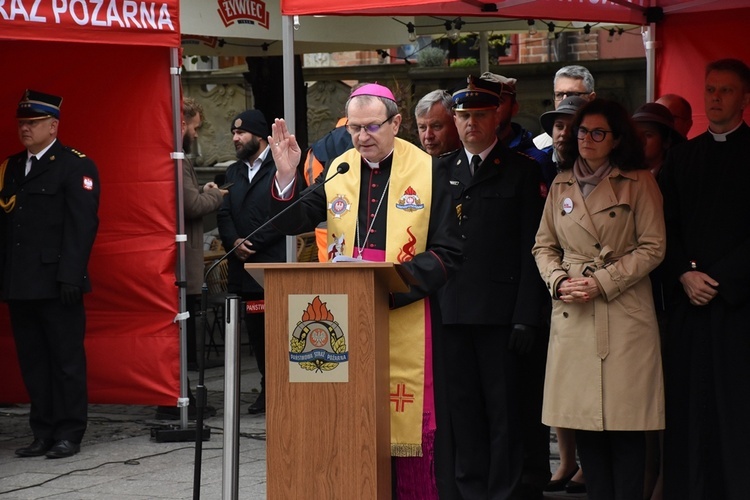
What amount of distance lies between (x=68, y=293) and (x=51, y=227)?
17.3 inches

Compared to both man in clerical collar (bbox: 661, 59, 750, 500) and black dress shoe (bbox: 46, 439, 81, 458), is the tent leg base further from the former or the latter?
man in clerical collar (bbox: 661, 59, 750, 500)

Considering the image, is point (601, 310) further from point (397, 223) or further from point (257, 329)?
point (257, 329)

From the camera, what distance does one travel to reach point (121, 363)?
848 cm

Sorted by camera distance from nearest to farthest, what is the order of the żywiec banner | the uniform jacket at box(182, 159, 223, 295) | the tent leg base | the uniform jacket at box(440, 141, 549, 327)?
the uniform jacket at box(440, 141, 549, 327) < the żywiec banner < the tent leg base < the uniform jacket at box(182, 159, 223, 295)

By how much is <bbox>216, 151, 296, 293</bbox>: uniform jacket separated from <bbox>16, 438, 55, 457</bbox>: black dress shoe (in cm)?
175

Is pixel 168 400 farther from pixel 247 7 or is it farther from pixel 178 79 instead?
pixel 247 7

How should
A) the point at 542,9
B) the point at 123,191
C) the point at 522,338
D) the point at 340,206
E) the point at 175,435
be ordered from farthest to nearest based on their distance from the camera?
the point at 123,191 → the point at 175,435 → the point at 542,9 → the point at 522,338 → the point at 340,206

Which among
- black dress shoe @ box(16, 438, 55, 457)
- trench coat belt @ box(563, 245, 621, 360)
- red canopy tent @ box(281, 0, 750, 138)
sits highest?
red canopy tent @ box(281, 0, 750, 138)

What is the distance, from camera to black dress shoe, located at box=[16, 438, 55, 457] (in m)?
7.86

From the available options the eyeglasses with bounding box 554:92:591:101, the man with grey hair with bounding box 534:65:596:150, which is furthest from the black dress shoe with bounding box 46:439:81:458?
the eyeglasses with bounding box 554:92:591:101

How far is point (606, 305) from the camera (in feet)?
18.5

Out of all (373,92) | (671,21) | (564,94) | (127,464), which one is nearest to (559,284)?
(373,92)

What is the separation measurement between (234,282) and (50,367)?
151 cm

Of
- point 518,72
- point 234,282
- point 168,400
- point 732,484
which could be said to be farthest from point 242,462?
point 518,72
